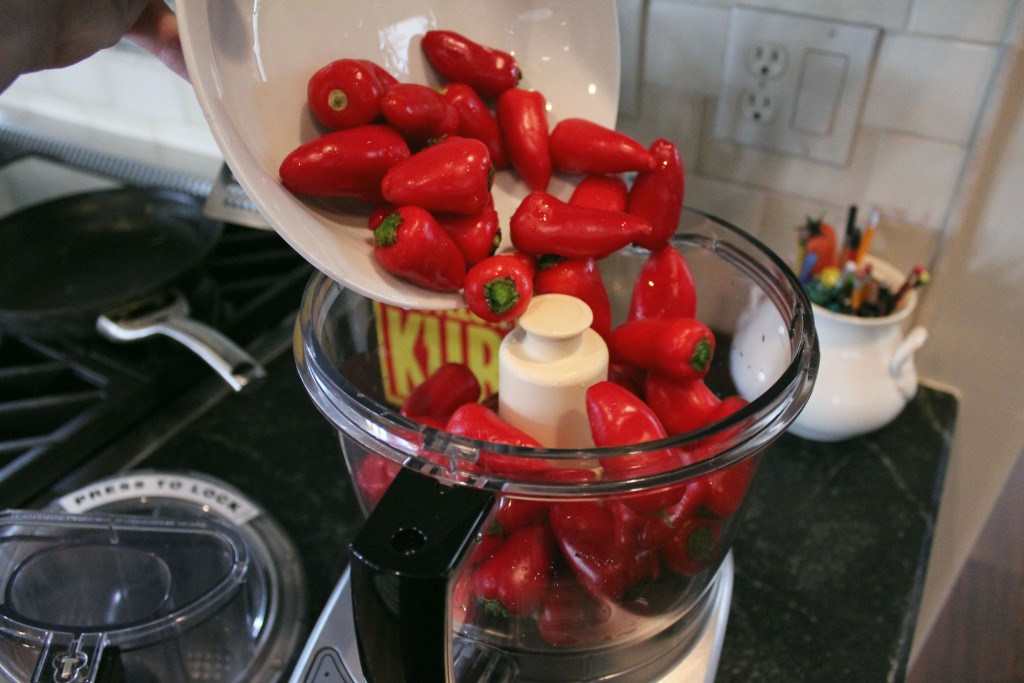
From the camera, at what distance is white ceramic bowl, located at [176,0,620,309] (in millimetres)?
415

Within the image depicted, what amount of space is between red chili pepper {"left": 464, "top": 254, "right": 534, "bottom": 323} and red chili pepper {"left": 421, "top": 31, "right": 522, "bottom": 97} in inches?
5.4

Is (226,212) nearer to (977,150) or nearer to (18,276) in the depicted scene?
(18,276)

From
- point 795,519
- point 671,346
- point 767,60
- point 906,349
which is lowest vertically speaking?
point 795,519

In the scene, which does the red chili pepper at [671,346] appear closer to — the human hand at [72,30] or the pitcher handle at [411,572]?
the pitcher handle at [411,572]

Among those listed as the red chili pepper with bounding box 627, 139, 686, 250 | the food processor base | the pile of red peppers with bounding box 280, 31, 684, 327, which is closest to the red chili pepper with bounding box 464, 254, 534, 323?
the pile of red peppers with bounding box 280, 31, 684, 327

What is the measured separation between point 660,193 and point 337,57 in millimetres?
218

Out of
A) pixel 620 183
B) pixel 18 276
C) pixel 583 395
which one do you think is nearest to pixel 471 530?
pixel 583 395

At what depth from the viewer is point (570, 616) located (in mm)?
462

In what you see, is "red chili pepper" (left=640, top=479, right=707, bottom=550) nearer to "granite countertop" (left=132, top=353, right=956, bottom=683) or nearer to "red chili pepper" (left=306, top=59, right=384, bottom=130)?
"granite countertop" (left=132, top=353, right=956, bottom=683)

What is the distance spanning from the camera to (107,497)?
2.05 feet

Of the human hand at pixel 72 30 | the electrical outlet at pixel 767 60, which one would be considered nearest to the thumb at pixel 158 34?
the human hand at pixel 72 30

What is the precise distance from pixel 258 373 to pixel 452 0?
326 millimetres

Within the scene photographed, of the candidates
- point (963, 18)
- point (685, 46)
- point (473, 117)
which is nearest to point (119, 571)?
point (473, 117)

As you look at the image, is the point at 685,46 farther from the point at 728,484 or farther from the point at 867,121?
the point at 728,484
